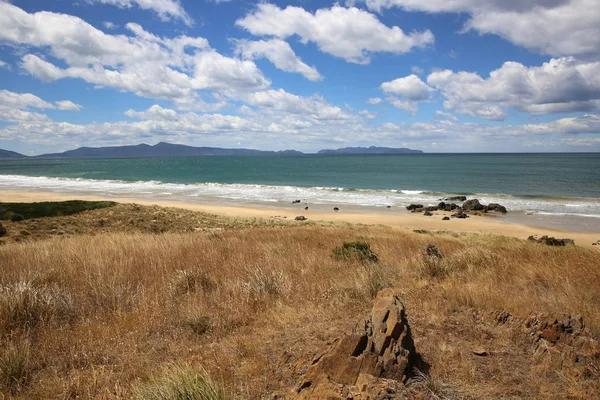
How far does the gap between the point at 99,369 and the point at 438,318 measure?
4.37 meters

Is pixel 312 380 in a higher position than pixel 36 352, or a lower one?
higher

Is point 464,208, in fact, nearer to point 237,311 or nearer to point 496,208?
point 496,208

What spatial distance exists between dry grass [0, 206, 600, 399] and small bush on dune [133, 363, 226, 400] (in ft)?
0.07

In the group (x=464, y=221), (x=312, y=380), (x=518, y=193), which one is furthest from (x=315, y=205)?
(x=312, y=380)

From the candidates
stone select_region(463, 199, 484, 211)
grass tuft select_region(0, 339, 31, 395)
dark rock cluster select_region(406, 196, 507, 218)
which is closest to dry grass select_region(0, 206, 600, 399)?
grass tuft select_region(0, 339, 31, 395)

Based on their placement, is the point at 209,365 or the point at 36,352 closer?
the point at 209,365

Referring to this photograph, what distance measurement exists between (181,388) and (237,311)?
8.01 feet

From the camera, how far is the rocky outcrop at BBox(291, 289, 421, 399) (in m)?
3.04

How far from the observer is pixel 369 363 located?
11.4 feet

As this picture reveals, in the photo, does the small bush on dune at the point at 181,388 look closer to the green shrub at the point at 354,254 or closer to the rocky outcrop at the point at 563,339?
the rocky outcrop at the point at 563,339

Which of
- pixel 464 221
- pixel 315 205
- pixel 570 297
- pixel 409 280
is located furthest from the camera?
pixel 315 205

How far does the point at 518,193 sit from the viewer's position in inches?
2035

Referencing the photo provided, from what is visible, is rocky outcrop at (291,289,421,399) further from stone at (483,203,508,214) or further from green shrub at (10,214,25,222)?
stone at (483,203,508,214)

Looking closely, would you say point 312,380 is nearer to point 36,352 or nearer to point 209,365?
point 209,365
